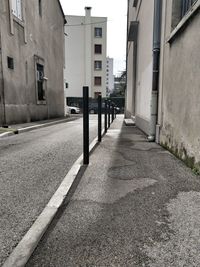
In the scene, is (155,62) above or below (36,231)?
above

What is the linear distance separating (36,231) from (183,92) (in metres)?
3.67

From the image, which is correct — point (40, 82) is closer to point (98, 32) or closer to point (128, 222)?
point (128, 222)

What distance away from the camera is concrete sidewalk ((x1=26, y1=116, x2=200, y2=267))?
1.90m

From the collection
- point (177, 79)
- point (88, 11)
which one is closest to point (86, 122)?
point (177, 79)

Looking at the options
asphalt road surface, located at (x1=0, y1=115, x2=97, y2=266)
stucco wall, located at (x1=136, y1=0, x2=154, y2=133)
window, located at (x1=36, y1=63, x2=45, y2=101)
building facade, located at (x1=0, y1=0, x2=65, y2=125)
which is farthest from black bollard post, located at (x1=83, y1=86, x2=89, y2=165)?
window, located at (x1=36, y1=63, x2=45, y2=101)

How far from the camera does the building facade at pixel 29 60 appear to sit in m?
10.3

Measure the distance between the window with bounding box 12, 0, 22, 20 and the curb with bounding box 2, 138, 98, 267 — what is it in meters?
10.5

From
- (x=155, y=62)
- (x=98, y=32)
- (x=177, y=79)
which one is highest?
(x=98, y=32)

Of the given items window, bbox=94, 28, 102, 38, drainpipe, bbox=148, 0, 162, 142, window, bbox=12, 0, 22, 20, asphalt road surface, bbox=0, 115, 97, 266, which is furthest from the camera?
window, bbox=94, 28, 102, 38

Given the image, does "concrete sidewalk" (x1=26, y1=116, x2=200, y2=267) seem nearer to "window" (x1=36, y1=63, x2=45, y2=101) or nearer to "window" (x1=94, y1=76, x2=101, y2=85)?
"window" (x1=36, y1=63, x2=45, y2=101)

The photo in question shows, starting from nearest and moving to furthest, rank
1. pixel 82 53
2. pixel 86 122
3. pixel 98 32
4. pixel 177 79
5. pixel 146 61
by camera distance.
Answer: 1. pixel 86 122
2. pixel 177 79
3. pixel 146 61
4. pixel 82 53
5. pixel 98 32

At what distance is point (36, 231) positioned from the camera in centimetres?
221

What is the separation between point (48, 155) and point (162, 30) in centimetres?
456

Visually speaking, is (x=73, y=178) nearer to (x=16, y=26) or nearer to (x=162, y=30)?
(x=162, y=30)
